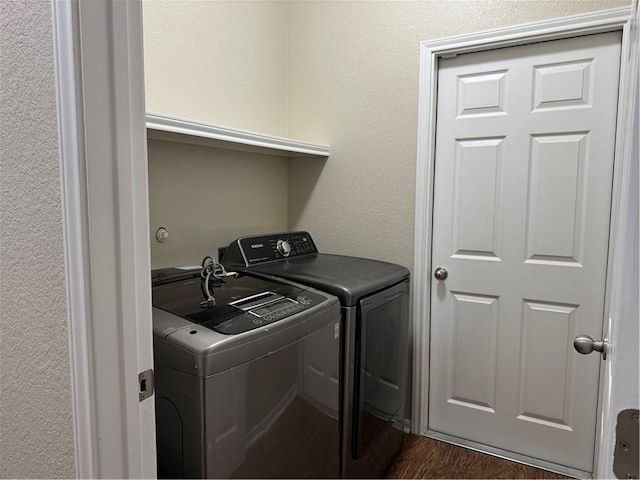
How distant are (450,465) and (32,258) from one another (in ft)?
6.67

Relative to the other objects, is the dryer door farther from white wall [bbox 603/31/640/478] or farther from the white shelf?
white wall [bbox 603/31/640/478]

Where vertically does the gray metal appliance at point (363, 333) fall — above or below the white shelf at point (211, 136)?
below

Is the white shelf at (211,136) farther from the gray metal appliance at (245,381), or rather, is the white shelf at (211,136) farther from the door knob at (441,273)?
the door knob at (441,273)

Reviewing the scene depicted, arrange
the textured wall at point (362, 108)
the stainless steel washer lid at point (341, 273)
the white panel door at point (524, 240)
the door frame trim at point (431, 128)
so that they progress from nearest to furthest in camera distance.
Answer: the stainless steel washer lid at point (341, 273) → the door frame trim at point (431, 128) → the white panel door at point (524, 240) → the textured wall at point (362, 108)

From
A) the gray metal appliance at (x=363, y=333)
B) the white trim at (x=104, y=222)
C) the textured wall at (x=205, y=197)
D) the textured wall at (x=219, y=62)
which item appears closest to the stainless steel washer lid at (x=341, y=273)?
the gray metal appliance at (x=363, y=333)

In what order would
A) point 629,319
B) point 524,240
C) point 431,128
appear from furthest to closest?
point 431,128
point 524,240
point 629,319

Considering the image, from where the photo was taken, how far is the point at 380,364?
1923 mm

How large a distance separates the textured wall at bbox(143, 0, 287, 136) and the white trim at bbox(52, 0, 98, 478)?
1.26m

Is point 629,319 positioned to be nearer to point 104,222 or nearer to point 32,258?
point 104,222

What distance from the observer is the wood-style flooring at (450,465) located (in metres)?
2.05

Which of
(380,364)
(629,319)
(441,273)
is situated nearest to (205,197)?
(380,364)

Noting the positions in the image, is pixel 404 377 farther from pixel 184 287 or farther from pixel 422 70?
pixel 422 70

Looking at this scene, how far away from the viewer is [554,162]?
200cm

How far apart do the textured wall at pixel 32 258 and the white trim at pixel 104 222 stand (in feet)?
0.16
